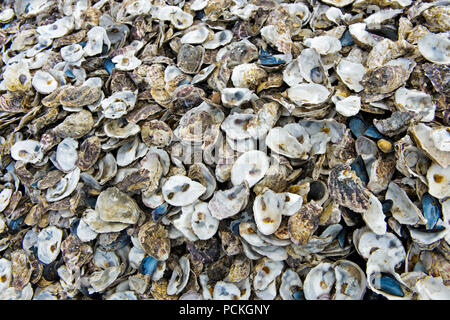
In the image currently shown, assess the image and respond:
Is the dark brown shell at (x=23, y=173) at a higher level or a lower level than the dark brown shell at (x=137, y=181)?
lower

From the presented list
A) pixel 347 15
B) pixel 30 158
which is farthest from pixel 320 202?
pixel 30 158

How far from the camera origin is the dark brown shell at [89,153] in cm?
127

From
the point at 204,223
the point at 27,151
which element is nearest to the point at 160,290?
the point at 204,223

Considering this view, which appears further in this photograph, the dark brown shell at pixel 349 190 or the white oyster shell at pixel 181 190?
Answer: the white oyster shell at pixel 181 190

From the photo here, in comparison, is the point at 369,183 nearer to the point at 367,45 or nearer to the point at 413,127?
the point at 413,127

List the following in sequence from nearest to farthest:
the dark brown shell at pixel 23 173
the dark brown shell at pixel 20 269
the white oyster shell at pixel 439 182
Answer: the white oyster shell at pixel 439 182
the dark brown shell at pixel 20 269
the dark brown shell at pixel 23 173

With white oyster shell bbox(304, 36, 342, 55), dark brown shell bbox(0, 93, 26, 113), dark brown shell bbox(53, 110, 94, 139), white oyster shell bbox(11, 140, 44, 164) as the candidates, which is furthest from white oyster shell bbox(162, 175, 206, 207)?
dark brown shell bbox(0, 93, 26, 113)

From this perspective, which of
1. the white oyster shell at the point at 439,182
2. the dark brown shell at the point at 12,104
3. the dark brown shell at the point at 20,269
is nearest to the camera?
the white oyster shell at the point at 439,182

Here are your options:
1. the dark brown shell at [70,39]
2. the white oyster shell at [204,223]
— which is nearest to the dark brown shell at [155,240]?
the white oyster shell at [204,223]

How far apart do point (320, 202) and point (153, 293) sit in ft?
2.08

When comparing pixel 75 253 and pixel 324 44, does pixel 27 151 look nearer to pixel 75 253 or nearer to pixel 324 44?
pixel 75 253

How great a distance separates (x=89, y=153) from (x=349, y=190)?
920mm

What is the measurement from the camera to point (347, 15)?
1453 mm

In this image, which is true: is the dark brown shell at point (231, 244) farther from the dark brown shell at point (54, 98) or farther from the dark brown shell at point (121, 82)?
the dark brown shell at point (54, 98)
